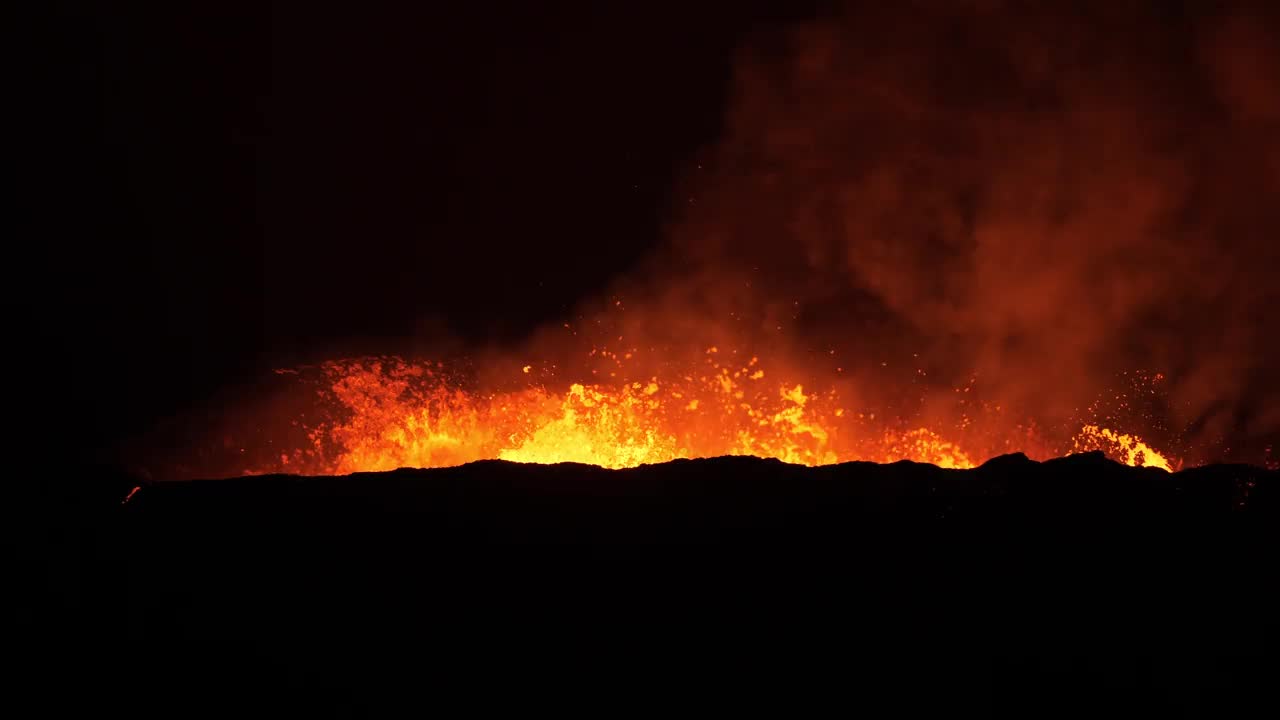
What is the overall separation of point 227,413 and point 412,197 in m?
2.51

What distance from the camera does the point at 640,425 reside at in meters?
8.64

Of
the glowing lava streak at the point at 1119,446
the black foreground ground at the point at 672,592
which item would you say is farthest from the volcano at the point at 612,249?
the black foreground ground at the point at 672,592

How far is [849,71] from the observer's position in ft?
29.4

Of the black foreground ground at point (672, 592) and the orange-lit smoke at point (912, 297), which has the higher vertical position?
the orange-lit smoke at point (912, 297)

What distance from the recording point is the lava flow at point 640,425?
8.29 m

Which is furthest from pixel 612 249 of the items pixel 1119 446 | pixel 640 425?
pixel 1119 446

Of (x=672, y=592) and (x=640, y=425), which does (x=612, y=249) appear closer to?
(x=640, y=425)

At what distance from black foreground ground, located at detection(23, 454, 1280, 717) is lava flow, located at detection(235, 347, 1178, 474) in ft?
12.0

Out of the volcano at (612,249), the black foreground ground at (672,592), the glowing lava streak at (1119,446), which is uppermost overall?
the volcano at (612,249)

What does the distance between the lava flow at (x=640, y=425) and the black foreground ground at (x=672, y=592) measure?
12.0 feet

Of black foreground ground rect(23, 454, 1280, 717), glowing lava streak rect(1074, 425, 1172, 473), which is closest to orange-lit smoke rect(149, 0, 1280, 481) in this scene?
glowing lava streak rect(1074, 425, 1172, 473)

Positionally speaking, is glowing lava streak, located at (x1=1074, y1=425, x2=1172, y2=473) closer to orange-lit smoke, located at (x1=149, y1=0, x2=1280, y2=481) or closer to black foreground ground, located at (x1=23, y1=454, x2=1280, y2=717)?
orange-lit smoke, located at (x1=149, y1=0, x2=1280, y2=481)

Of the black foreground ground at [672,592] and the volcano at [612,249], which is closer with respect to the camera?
the black foreground ground at [672,592]

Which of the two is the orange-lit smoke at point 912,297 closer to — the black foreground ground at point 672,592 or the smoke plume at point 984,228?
the smoke plume at point 984,228
